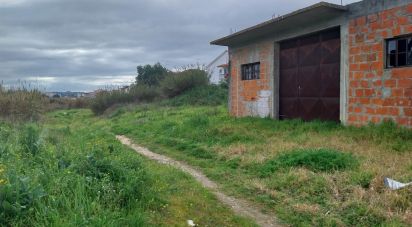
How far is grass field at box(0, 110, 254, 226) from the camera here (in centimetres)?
352

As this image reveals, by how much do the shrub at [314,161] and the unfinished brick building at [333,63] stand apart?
9.30ft

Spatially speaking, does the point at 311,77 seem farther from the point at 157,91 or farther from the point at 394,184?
the point at 157,91

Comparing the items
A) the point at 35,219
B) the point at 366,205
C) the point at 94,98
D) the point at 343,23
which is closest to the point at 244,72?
the point at 343,23

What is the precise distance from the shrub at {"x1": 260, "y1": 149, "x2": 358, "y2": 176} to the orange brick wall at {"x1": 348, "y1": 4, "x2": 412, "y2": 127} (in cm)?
262

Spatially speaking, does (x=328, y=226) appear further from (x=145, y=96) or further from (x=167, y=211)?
(x=145, y=96)

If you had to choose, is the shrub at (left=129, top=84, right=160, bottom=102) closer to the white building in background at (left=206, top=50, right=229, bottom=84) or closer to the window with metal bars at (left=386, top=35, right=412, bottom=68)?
the white building in background at (left=206, top=50, right=229, bottom=84)

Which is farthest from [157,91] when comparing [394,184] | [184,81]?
[394,184]

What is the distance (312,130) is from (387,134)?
2.15m

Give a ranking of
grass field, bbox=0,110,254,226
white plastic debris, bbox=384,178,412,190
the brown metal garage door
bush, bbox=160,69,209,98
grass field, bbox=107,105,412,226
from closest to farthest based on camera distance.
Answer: grass field, bbox=0,110,254,226, grass field, bbox=107,105,412,226, white plastic debris, bbox=384,178,412,190, the brown metal garage door, bush, bbox=160,69,209,98

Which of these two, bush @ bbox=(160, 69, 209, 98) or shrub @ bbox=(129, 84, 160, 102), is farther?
shrub @ bbox=(129, 84, 160, 102)

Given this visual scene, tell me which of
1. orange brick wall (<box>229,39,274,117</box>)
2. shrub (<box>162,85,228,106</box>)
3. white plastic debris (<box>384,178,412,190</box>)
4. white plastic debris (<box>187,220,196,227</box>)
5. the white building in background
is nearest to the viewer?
white plastic debris (<box>187,220,196,227</box>)

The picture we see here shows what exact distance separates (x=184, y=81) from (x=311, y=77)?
61.0ft

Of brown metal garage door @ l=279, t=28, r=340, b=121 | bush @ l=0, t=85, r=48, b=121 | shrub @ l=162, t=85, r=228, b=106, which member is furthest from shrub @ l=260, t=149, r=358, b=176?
shrub @ l=162, t=85, r=228, b=106

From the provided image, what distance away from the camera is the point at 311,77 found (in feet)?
36.7
